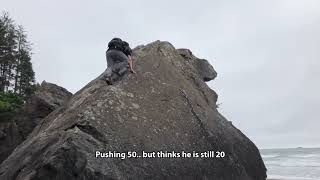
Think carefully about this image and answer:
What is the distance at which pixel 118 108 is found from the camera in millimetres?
15492

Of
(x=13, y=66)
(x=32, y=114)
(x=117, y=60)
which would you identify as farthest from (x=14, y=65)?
(x=117, y=60)

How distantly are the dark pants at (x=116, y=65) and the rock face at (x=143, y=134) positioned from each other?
325 millimetres

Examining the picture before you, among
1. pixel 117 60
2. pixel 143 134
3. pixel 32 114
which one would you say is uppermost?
pixel 32 114

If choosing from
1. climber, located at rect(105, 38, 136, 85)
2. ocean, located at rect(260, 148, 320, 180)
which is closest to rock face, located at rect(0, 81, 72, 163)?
climber, located at rect(105, 38, 136, 85)

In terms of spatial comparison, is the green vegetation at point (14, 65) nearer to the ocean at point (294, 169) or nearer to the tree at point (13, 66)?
the tree at point (13, 66)

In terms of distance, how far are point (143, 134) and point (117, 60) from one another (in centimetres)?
346

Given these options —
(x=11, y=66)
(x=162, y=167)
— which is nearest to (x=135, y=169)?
(x=162, y=167)

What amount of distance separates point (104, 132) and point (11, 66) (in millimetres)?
33629

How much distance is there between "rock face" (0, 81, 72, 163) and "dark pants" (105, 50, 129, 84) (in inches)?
407

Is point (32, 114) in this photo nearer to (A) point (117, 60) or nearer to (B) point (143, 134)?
(A) point (117, 60)

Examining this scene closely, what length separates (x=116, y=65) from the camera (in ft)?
57.3

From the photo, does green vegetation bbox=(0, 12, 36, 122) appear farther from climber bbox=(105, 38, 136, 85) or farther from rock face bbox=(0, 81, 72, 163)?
climber bbox=(105, 38, 136, 85)

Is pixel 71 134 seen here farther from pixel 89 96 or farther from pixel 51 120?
pixel 51 120

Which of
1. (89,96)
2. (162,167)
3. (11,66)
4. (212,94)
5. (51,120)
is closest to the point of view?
(162,167)
